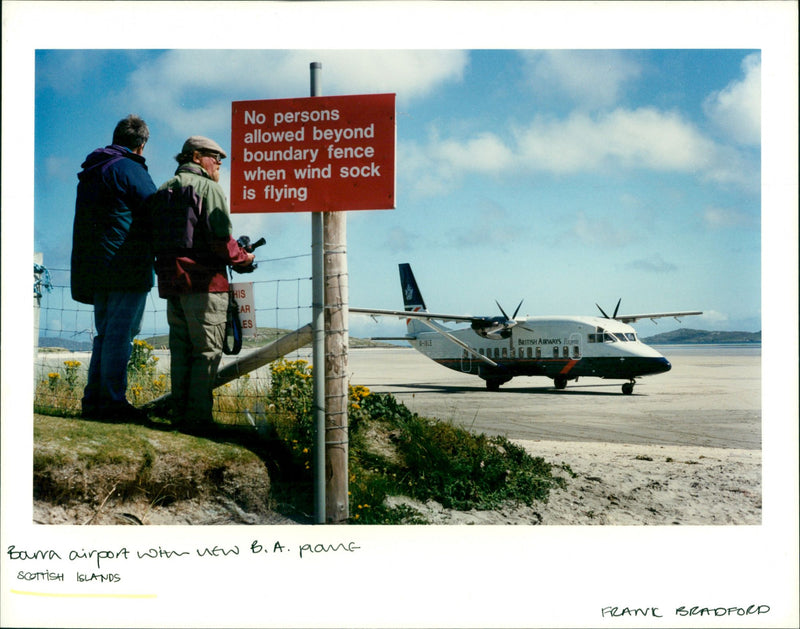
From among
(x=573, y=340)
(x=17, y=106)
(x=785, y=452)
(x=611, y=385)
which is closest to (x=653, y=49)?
→ (x=785, y=452)

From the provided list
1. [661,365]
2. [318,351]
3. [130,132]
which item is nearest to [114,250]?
[130,132]

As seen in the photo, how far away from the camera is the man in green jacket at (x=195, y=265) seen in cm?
470

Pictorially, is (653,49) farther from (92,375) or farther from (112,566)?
(112,566)

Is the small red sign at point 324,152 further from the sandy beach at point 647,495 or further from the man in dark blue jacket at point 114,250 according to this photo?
the sandy beach at point 647,495

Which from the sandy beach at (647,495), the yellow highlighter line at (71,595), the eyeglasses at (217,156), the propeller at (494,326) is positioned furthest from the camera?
the propeller at (494,326)

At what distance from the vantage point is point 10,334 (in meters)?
4.62

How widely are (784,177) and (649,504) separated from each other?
2.73m

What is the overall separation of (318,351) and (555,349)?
12.3 metres

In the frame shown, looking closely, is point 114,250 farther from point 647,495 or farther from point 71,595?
point 647,495

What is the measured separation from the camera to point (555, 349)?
15.9 meters

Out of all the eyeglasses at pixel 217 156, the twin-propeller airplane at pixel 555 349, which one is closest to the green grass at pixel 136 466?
the eyeglasses at pixel 217 156

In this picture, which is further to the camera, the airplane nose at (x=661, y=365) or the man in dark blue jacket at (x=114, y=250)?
the airplane nose at (x=661, y=365)

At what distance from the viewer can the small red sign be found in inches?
174

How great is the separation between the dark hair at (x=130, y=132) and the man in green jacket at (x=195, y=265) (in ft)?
1.12
